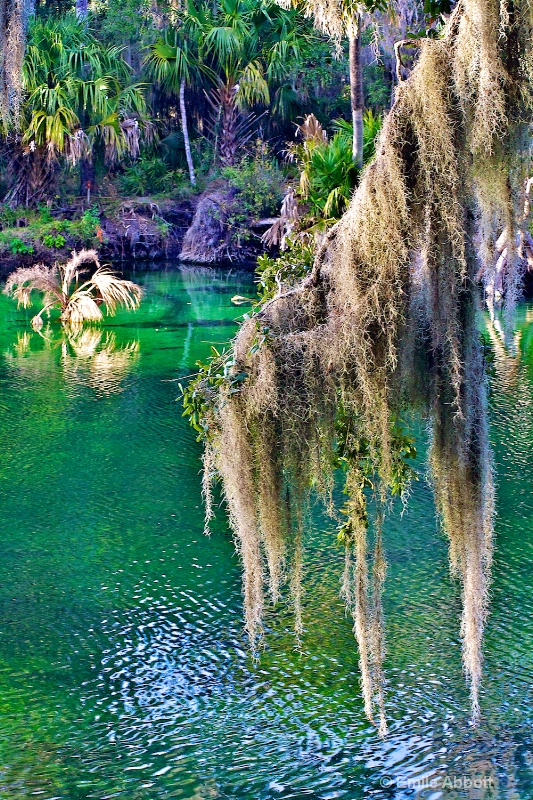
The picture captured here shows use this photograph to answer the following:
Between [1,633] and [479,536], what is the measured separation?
3252 mm

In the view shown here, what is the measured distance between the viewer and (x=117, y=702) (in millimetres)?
5137

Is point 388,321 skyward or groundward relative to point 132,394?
skyward

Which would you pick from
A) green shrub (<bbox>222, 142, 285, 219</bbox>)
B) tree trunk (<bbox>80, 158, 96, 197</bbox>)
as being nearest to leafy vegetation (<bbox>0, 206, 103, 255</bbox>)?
tree trunk (<bbox>80, 158, 96, 197</bbox>)

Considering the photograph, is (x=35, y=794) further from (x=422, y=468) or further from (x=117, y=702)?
(x=422, y=468)

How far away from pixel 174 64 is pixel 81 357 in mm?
13730

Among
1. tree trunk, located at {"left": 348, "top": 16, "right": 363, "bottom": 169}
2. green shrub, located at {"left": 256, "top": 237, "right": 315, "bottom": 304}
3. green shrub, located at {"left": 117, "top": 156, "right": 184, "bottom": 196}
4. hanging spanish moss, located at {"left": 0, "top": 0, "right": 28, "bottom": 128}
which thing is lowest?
green shrub, located at {"left": 256, "top": 237, "right": 315, "bottom": 304}

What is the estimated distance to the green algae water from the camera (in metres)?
4.53

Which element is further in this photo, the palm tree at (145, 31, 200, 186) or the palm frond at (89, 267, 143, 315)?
the palm tree at (145, 31, 200, 186)

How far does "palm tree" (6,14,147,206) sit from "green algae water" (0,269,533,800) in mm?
15254

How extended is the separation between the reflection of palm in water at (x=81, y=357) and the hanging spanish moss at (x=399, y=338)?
7.90 m

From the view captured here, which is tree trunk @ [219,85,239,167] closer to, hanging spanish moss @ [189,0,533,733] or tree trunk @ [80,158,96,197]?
tree trunk @ [80,158,96,197]

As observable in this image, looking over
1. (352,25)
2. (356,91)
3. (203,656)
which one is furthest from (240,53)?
(203,656)

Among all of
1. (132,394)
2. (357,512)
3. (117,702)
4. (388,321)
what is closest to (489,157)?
(388,321)

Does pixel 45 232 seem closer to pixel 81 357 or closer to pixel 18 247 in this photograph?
pixel 18 247
